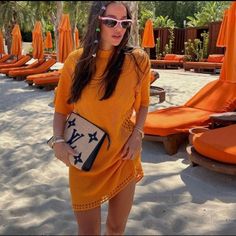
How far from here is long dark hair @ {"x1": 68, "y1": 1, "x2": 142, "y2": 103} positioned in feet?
5.37

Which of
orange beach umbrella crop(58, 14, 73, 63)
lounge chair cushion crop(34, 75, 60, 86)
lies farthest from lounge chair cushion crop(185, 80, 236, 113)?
orange beach umbrella crop(58, 14, 73, 63)

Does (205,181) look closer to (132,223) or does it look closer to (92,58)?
(132,223)

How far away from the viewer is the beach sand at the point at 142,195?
2811mm

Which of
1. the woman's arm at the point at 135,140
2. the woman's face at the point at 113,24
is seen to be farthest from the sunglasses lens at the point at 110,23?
the woman's arm at the point at 135,140

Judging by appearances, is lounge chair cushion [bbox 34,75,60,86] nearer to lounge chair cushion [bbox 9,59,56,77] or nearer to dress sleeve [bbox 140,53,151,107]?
lounge chair cushion [bbox 9,59,56,77]

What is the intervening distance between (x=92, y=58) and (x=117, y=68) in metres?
0.12

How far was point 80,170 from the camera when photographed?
1.68 m

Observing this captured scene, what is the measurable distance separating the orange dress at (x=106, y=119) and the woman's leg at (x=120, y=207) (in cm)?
3

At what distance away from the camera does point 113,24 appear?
5.34 feet

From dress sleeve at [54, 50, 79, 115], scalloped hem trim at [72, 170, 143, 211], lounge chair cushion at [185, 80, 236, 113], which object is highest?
dress sleeve at [54, 50, 79, 115]

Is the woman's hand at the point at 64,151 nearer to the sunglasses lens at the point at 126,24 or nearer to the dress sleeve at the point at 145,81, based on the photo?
the dress sleeve at the point at 145,81

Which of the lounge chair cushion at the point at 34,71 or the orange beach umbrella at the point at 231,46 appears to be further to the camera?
the lounge chair cushion at the point at 34,71

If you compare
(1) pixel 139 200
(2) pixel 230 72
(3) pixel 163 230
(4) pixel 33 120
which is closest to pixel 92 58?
(3) pixel 163 230

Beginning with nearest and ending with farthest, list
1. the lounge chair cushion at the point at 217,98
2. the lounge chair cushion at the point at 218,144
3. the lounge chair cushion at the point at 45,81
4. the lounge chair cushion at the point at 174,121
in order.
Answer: the lounge chair cushion at the point at 218,144 < the lounge chair cushion at the point at 174,121 < the lounge chair cushion at the point at 217,98 < the lounge chair cushion at the point at 45,81
